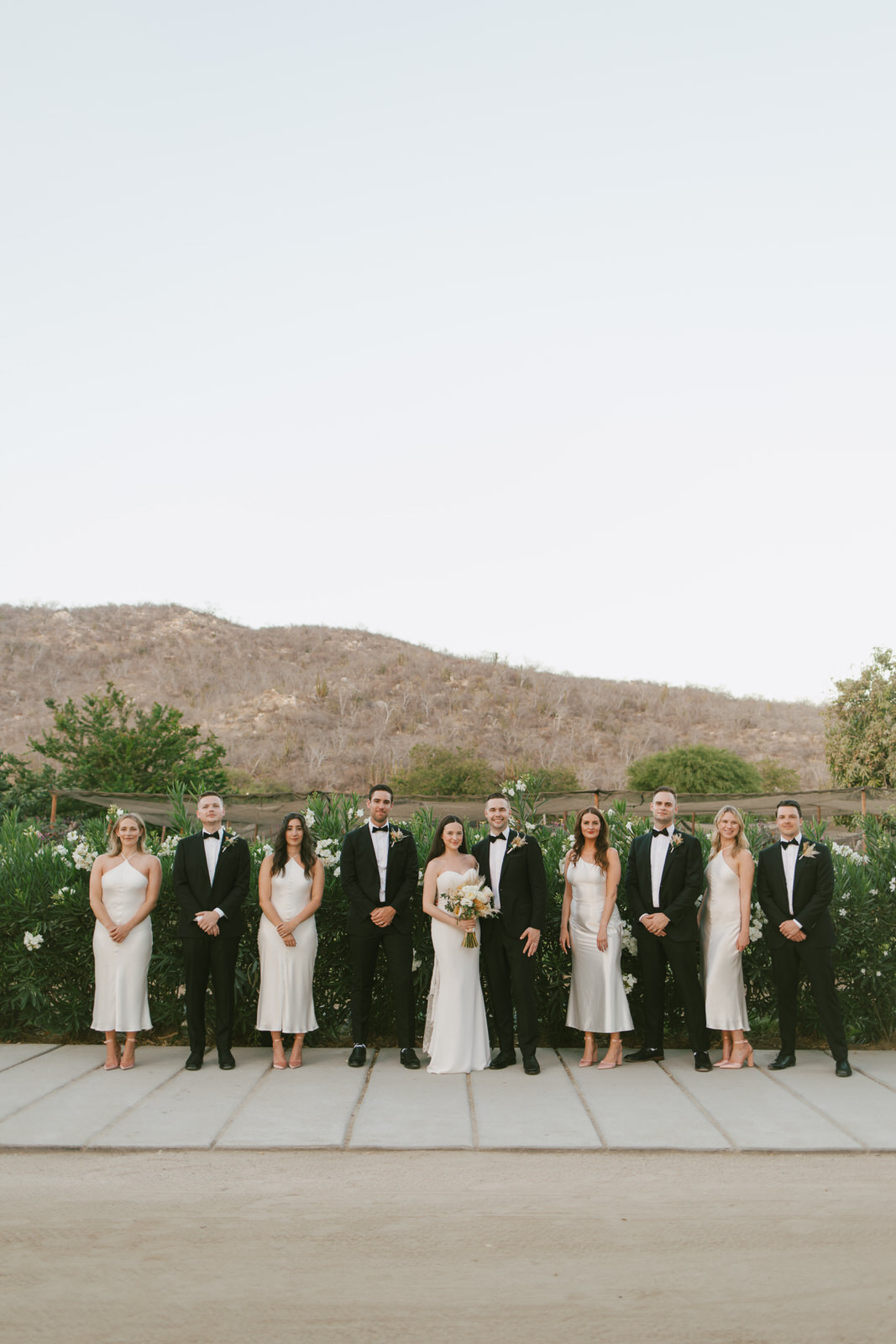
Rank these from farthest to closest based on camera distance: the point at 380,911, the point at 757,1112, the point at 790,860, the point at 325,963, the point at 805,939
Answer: the point at 325,963
the point at 790,860
the point at 380,911
the point at 805,939
the point at 757,1112

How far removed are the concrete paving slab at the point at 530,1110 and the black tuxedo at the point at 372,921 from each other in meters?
0.77

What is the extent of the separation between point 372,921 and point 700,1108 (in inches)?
101

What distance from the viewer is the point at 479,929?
7.62m

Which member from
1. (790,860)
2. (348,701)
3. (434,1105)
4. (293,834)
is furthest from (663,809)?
(348,701)

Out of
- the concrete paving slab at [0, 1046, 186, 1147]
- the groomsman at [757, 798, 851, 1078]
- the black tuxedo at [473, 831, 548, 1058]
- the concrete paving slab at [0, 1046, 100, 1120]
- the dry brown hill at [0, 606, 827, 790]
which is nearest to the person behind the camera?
the concrete paving slab at [0, 1046, 186, 1147]

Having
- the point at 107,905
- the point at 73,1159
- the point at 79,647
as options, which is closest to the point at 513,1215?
the point at 73,1159

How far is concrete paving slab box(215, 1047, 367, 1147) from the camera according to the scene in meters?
5.93

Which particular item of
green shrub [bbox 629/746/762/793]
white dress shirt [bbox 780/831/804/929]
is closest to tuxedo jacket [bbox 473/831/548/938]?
white dress shirt [bbox 780/831/804/929]

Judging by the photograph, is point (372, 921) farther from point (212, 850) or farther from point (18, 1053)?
point (18, 1053)

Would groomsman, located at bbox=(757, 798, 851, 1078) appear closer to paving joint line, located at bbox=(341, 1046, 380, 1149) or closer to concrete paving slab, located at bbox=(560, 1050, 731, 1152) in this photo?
concrete paving slab, located at bbox=(560, 1050, 731, 1152)

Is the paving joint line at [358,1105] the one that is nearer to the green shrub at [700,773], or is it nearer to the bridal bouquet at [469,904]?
the bridal bouquet at [469,904]

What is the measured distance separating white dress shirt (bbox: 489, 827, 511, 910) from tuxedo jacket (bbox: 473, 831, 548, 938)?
24 millimetres

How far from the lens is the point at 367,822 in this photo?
26.0ft

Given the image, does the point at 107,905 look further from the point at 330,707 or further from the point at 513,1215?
the point at 330,707
